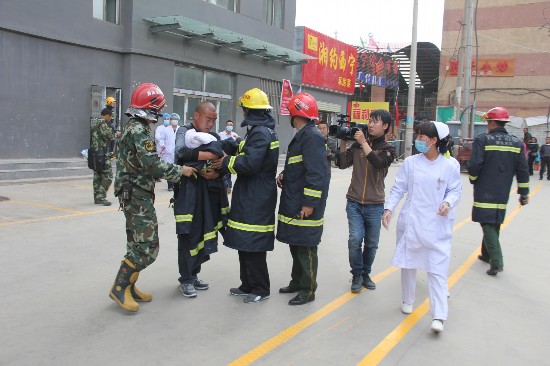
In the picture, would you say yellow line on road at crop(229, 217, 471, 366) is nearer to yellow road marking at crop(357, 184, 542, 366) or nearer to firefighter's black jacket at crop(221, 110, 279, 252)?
yellow road marking at crop(357, 184, 542, 366)

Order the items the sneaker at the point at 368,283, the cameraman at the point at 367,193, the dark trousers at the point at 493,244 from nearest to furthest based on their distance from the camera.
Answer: the cameraman at the point at 367,193 → the sneaker at the point at 368,283 → the dark trousers at the point at 493,244

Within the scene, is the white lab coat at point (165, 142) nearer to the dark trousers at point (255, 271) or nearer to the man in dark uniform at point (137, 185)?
the dark trousers at point (255, 271)

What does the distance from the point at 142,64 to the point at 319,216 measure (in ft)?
41.0

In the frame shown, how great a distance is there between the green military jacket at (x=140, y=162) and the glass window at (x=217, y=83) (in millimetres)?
14804

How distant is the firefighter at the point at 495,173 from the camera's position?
607 cm

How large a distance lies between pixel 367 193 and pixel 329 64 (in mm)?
21734

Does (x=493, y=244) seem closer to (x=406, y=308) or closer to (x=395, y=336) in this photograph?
(x=406, y=308)

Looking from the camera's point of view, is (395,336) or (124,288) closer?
(395,336)

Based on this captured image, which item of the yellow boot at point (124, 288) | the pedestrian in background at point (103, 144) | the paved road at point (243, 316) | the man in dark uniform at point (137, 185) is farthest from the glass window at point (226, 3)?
the yellow boot at point (124, 288)

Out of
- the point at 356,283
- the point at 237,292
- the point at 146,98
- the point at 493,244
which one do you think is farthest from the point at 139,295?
the point at 493,244

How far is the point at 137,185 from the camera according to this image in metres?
4.25

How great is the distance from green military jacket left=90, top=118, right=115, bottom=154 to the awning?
724cm

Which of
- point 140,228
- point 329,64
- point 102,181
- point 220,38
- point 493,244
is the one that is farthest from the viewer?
point 329,64

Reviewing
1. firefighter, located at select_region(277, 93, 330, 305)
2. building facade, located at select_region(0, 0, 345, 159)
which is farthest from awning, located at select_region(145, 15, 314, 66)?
firefighter, located at select_region(277, 93, 330, 305)
